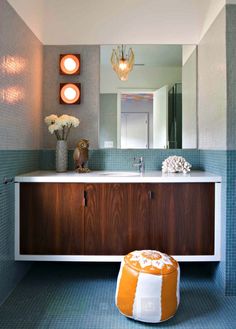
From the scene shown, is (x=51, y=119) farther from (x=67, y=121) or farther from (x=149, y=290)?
(x=149, y=290)

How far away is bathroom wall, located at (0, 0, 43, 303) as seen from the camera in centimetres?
206

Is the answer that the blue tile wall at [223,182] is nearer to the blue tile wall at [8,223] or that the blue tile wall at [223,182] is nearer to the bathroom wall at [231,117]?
the bathroom wall at [231,117]

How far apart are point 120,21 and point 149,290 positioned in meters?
2.20

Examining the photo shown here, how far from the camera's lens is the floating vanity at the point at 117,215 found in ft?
7.47

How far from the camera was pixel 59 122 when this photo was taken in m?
2.63

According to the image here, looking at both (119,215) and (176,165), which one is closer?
(119,215)

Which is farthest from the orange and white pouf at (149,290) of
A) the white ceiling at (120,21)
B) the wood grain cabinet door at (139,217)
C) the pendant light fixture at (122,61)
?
the white ceiling at (120,21)

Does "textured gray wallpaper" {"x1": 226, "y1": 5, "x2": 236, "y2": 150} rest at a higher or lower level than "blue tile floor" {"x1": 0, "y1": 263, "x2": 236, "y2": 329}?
higher

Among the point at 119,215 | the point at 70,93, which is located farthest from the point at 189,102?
the point at 119,215

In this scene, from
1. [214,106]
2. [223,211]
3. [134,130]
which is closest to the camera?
[223,211]

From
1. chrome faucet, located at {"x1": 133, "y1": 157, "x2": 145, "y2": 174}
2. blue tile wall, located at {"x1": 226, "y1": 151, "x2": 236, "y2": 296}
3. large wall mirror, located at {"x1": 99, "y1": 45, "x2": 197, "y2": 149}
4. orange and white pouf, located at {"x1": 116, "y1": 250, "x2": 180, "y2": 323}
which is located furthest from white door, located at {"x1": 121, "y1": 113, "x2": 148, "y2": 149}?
orange and white pouf, located at {"x1": 116, "y1": 250, "x2": 180, "y2": 323}

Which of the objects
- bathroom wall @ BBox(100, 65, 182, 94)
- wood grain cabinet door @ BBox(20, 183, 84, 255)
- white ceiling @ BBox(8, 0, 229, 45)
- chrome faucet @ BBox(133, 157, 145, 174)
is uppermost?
white ceiling @ BBox(8, 0, 229, 45)

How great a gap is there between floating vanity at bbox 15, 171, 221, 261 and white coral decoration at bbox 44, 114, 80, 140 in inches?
21.1

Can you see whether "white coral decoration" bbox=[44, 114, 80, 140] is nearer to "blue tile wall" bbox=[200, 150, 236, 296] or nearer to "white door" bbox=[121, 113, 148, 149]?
"white door" bbox=[121, 113, 148, 149]
